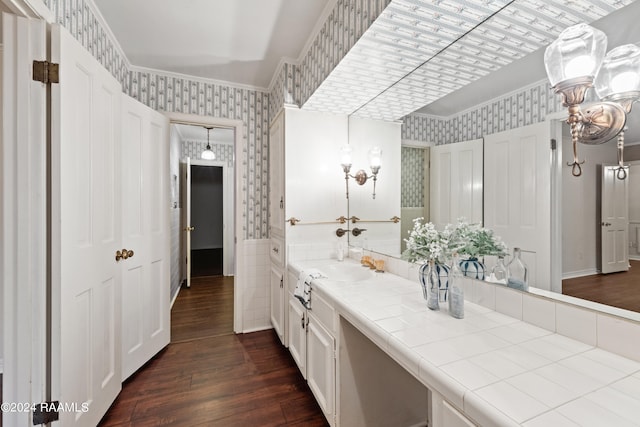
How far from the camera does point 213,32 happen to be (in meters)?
2.05

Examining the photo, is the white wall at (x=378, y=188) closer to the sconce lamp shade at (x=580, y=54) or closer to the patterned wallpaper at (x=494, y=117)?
the patterned wallpaper at (x=494, y=117)

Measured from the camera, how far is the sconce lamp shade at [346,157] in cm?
233

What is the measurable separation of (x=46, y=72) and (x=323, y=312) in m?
1.78

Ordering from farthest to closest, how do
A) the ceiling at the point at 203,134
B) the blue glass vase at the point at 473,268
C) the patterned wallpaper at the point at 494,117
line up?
the ceiling at the point at 203,134, the blue glass vase at the point at 473,268, the patterned wallpaper at the point at 494,117

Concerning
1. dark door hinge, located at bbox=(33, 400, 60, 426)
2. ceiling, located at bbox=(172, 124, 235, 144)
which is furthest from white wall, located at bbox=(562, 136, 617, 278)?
ceiling, located at bbox=(172, 124, 235, 144)

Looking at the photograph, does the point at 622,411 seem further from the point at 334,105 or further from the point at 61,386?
the point at 334,105

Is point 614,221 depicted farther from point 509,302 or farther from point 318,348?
point 318,348

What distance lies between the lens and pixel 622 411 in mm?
606

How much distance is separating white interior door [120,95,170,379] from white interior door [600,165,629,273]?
8.21ft

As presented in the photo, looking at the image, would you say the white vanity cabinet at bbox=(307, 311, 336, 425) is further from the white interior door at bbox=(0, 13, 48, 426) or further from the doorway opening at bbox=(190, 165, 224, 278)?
the doorway opening at bbox=(190, 165, 224, 278)

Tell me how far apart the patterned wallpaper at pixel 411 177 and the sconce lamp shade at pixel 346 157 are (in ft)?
1.75

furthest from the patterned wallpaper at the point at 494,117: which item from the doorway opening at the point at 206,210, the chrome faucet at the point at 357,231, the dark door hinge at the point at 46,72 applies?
the doorway opening at the point at 206,210

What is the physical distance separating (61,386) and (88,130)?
1265 millimetres

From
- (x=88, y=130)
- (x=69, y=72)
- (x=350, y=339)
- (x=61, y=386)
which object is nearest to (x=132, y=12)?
(x=69, y=72)
